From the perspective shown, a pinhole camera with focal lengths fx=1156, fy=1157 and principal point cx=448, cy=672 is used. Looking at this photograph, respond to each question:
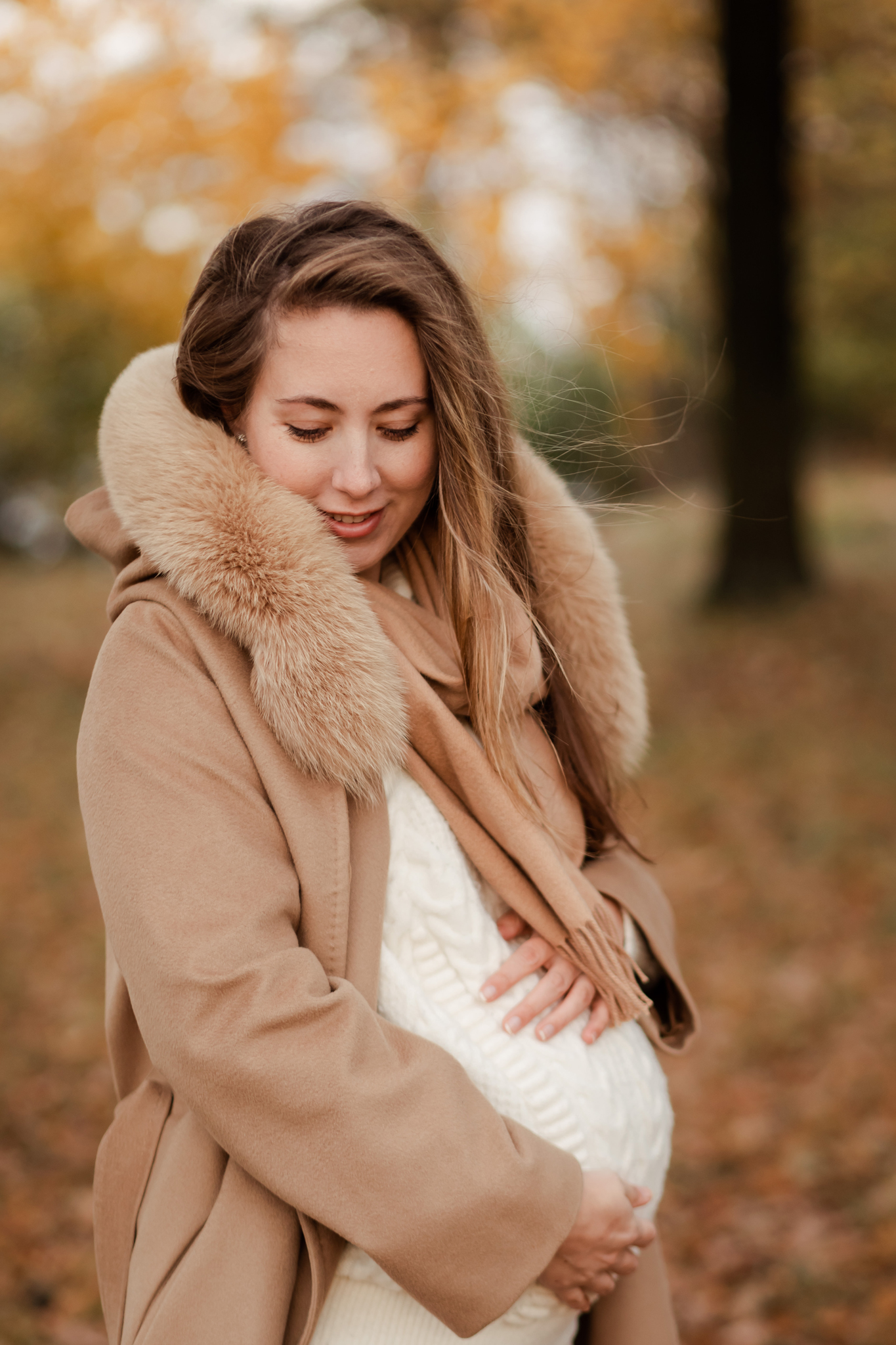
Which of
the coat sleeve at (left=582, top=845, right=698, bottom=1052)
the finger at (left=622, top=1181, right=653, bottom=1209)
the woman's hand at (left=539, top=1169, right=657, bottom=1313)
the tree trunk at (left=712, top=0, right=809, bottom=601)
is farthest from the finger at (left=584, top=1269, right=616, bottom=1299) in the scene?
the tree trunk at (left=712, top=0, right=809, bottom=601)

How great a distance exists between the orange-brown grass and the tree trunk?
1.67 feet

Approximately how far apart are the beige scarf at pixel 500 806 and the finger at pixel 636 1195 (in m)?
0.25

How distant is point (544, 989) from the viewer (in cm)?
178

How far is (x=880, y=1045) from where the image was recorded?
4.50 metres

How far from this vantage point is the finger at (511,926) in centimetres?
184

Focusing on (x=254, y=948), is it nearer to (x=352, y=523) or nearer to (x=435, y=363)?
(x=352, y=523)

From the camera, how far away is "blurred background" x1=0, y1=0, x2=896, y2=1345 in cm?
363

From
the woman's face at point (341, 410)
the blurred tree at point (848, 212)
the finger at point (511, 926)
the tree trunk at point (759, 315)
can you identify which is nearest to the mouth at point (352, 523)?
the woman's face at point (341, 410)

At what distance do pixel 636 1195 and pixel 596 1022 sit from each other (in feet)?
0.85

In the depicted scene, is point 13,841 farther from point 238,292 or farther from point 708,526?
point 708,526

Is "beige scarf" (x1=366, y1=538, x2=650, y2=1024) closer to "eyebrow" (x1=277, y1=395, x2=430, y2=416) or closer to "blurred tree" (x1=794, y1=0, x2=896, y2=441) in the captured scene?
"eyebrow" (x1=277, y1=395, x2=430, y2=416)

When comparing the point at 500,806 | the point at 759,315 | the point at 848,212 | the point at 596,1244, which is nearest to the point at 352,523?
the point at 500,806

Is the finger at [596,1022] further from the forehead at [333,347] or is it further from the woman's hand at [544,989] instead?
the forehead at [333,347]

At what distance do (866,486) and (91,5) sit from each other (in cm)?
1064
